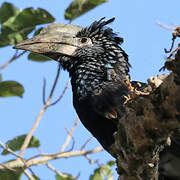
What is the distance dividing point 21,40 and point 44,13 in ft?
1.30

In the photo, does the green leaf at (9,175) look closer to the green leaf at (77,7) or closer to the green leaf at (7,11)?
the green leaf at (7,11)

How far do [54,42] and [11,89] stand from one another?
0.72 metres

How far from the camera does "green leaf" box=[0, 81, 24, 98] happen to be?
5.01 m

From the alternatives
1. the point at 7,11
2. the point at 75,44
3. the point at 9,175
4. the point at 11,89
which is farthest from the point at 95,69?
the point at 9,175

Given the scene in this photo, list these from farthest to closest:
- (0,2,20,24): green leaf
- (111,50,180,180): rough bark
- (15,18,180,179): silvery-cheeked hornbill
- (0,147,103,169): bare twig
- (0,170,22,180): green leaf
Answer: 1. (0,2,20,24): green leaf
2. (0,147,103,169): bare twig
3. (0,170,22,180): green leaf
4. (15,18,180,179): silvery-cheeked hornbill
5. (111,50,180,180): rough bark

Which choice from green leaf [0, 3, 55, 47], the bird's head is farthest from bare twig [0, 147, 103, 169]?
green leaf [0, 3, 55, 47]

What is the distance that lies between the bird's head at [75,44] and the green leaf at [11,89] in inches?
19.2

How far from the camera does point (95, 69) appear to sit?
4590mm

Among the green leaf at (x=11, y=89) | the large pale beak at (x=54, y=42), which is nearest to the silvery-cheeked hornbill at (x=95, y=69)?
the large pale beak at (x=54, y=42)

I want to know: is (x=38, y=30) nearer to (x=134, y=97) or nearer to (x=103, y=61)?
(x=103, y=61)

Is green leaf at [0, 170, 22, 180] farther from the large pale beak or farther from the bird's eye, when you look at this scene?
the bird's eye

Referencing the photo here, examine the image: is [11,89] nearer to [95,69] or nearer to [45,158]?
[45,158]

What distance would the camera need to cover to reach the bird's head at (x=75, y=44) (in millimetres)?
4746

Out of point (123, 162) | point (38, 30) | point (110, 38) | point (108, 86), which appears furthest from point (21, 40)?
point (123, 162)
